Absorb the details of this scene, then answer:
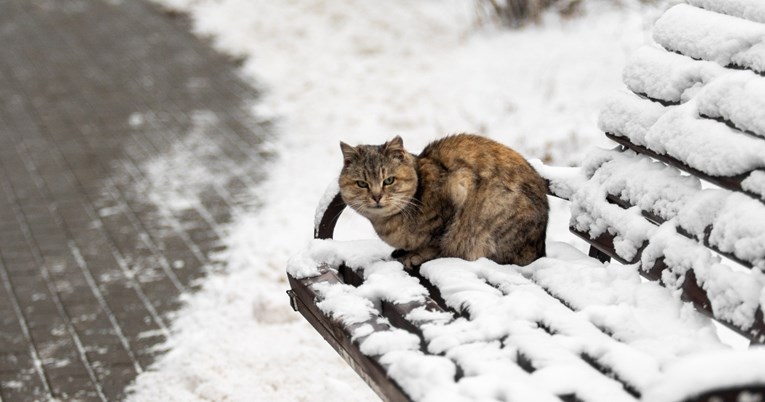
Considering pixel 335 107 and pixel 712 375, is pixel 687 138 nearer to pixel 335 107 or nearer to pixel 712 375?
pixel 712 375

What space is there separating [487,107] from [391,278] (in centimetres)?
454

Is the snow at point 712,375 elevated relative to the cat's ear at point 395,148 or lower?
elevated

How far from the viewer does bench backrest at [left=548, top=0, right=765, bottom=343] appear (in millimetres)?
2465

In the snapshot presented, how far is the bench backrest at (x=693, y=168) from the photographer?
97.0 inches

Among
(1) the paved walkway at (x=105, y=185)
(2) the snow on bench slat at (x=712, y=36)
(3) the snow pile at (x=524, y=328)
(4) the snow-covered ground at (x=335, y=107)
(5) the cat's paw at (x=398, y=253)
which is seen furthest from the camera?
(1) the paved walkway at (x=105, y=185)

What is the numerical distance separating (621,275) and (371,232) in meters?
2.59

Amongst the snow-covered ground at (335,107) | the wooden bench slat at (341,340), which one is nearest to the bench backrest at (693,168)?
the snow-covered ground at (335,107)

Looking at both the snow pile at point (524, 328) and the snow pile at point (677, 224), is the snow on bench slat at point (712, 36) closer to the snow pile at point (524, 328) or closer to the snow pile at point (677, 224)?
the snow pile at point (677, 224)

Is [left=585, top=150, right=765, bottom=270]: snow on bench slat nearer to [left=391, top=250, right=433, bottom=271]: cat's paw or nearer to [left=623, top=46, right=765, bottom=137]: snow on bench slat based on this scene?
[left=623, top=46, right=765, bottom=137]: snow on bench slat

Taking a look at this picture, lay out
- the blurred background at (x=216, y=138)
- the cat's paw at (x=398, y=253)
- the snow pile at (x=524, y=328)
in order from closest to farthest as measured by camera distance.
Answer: the snow pile at (x=524, y=328)
the cat's paw at (x=398, y=253)
the blurred background at (x=216, y=138)

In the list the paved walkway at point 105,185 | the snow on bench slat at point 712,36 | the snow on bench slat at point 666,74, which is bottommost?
the paved walkway at point 105,185

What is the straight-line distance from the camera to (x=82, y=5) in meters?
11.2

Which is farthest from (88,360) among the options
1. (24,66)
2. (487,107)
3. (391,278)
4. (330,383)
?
(24,66)

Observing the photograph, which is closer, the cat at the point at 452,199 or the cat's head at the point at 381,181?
the cat at the point at 452,199
